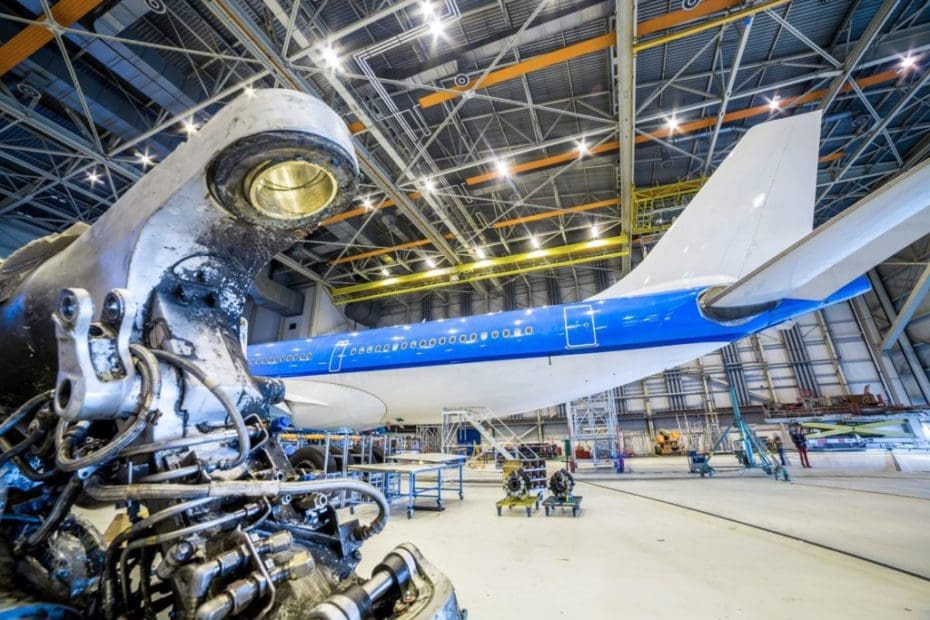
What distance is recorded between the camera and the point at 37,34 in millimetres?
6211

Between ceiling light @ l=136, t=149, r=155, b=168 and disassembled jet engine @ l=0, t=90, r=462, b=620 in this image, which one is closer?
disassembled jet engine @ l=0, t=90, r=462, b=620

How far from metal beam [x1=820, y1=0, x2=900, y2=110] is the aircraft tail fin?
4.92m

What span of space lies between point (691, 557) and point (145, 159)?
12908mm

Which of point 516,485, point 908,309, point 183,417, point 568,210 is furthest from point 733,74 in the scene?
point 908,309

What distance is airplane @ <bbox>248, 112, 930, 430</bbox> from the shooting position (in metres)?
3.67

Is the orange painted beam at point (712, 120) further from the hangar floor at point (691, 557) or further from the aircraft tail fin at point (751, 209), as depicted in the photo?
the hangar floor at point (691, 557)

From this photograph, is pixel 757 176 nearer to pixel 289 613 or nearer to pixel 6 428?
pixel 289 613

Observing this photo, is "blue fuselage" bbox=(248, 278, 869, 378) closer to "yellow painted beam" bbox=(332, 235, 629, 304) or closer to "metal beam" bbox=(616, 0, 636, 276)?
"metal beam" bbox=(616, 0, 636, 276)

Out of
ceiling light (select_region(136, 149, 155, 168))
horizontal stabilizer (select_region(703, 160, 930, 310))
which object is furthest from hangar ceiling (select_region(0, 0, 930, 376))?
horizontal stabilizer (select_region(703, 160, 930, 310))

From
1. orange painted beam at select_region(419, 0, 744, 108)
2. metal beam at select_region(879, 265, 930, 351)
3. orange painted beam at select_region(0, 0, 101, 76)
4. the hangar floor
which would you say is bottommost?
the hangar floor

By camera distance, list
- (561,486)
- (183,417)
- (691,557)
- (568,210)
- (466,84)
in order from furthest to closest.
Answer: (568,210), (466,84), (561,486), (691,557), (183,417)

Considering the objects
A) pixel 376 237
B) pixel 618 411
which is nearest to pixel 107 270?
pixel 376 237

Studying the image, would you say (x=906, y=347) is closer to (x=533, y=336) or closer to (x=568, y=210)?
(x=568, y=210)

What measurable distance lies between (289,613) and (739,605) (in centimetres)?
236
